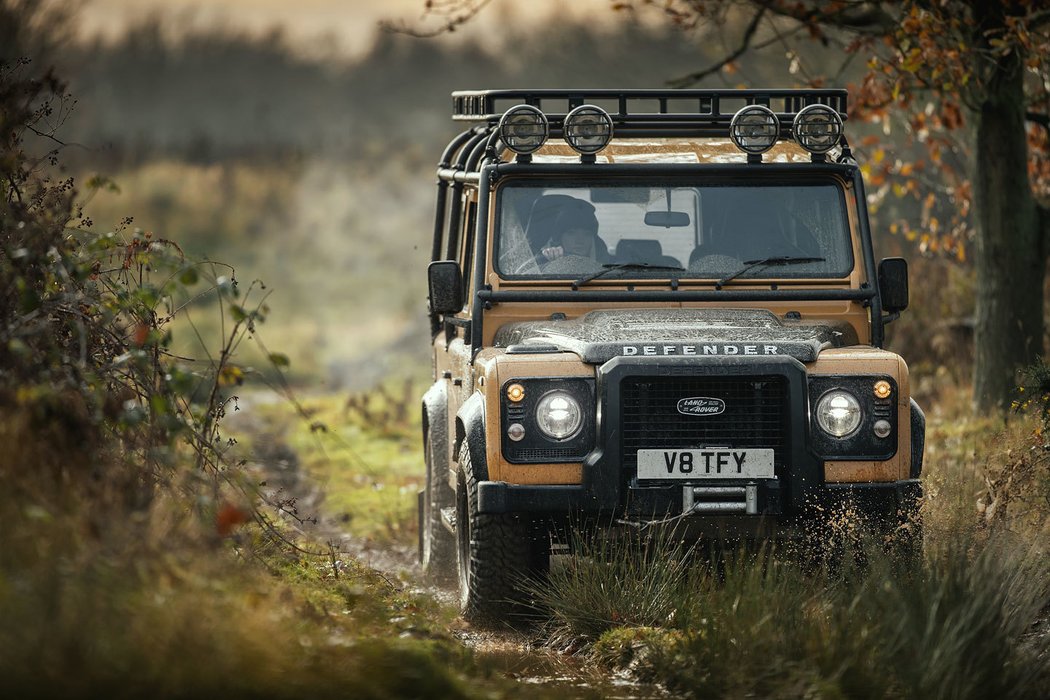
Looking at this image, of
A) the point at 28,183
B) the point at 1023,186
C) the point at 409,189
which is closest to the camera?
the point at 28,183

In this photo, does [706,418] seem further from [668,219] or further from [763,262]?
[668,219]

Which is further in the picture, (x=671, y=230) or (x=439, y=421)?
(x=439, y=421)

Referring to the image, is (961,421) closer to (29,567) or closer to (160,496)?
(160,496)

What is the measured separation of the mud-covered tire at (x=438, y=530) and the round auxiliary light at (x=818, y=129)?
8.85 feet

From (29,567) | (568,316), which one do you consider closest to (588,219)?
(568,316)

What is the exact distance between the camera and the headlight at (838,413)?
680cm

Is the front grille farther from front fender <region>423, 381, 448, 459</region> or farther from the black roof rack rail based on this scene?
front fender <region>423, 381, 448, 459</region>

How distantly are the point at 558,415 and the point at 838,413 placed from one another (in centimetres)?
119

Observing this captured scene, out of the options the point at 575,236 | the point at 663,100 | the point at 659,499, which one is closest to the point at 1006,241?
the point at 663,100

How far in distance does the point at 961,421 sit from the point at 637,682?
6941 mm

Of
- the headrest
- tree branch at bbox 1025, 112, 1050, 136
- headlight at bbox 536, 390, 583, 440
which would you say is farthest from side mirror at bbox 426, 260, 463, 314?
tree branch at bbox 1025, 112, 1050, 136

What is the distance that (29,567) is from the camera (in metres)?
4.78

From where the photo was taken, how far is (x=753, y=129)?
7.78 metres

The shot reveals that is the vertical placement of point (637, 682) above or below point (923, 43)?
below
